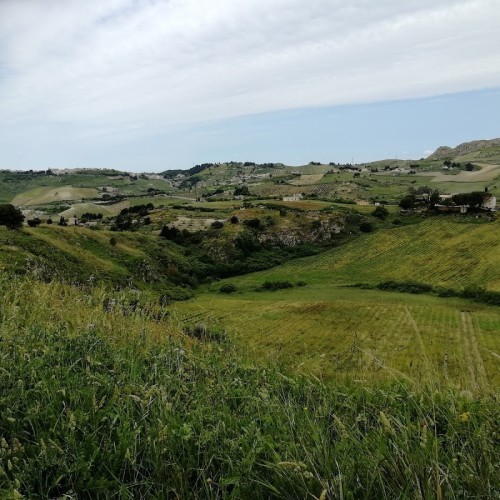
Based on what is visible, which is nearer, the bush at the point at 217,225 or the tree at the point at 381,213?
the bush at the point at 217,225

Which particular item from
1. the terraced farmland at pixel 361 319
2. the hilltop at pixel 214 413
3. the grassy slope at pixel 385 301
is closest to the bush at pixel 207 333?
the hilltop at pixel 214 413

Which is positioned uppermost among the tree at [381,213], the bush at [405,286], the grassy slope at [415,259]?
the tree at [381,213]

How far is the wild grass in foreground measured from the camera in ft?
10.7

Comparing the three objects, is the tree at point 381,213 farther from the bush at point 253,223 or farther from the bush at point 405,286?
the bush at point 405,286

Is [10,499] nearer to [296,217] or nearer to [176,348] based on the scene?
[176,348]

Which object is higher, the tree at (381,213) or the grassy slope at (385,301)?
the tree at (381,213)

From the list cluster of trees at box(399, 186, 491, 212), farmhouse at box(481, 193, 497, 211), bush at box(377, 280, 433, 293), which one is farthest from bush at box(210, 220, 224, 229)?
farmhouse at box(481, 193, 497, 211)

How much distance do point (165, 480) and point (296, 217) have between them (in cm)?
11303

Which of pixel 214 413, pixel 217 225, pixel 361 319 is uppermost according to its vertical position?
pixel 214 413

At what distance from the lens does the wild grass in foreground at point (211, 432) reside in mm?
3266

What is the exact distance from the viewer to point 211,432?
12.9 feet

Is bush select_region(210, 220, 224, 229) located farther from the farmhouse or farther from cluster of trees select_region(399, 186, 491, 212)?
the farmhouse

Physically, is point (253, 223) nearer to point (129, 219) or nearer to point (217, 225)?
point (217, 225)

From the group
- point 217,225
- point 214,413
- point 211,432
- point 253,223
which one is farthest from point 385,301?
point 211,432
